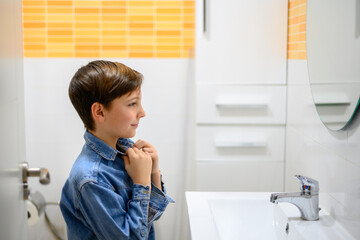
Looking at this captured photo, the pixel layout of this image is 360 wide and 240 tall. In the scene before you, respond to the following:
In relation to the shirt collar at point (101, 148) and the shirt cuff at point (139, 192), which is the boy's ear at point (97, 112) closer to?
the shirt collar at point (101, 148)

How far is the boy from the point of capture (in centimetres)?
108

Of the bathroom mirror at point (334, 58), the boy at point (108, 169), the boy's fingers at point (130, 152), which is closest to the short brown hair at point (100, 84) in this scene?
the boy at point (108, 169)

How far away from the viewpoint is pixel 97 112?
3.77 ft

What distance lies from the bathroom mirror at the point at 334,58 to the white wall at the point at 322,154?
6 cm

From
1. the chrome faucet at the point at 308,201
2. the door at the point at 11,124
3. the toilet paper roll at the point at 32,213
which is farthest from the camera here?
the toilet paper roll at the point at 32,213

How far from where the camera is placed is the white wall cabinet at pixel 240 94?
1948 millimetres

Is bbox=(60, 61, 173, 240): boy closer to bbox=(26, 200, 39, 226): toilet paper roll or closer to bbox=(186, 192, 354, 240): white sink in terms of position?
bbox=(186, 192, 354, 240): white sink

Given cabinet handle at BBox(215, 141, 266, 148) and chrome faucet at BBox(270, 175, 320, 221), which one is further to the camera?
cabinet handle at BBox(215, 141, 266, 148)

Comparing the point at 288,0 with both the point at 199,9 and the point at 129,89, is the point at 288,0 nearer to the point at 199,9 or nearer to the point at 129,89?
the point at 199,9

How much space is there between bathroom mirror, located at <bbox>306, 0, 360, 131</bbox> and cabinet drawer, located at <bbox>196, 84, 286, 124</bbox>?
487mm

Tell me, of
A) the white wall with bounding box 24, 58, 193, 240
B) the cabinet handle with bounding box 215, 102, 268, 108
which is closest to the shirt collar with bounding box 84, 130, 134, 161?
the cabinet handle with bounding box 215, 102, 268, 108

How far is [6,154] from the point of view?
983mm

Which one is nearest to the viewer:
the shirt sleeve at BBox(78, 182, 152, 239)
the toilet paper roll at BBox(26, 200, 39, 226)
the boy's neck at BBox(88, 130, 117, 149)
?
the shirt sleeve at BBox(78, 182, 152, 239)

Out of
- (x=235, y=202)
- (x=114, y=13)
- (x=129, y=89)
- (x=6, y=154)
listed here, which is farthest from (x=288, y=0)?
(x=6, y=154)
